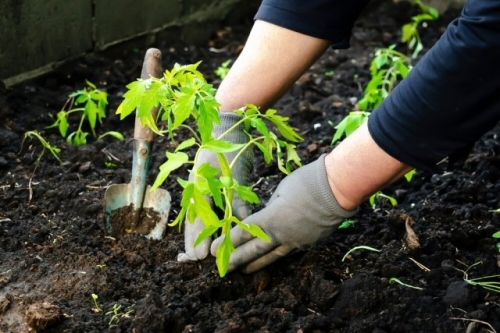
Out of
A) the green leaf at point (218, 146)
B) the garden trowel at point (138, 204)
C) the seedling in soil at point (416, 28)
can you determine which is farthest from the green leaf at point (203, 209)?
the seedling in soil at point (416, 28)

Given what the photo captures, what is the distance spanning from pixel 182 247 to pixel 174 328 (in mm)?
374

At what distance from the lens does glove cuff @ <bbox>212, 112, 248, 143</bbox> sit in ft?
8.07

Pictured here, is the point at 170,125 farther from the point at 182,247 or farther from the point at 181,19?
the point at 181,19

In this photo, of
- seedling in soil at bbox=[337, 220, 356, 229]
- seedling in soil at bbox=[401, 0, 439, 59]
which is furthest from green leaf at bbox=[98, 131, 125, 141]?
seedling in soil at bbox=[401, 0, 439, 59]

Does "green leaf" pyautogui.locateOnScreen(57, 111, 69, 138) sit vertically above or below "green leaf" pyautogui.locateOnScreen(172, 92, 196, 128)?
below

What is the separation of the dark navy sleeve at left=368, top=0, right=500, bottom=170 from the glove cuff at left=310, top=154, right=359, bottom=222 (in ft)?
0.68

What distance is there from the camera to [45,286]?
2301 millimetres

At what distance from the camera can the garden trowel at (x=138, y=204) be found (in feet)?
8.35

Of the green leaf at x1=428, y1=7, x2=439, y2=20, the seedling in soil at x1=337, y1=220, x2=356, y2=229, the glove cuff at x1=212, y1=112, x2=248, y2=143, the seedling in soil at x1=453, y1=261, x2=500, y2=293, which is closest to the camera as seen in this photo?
the seedling in soil at x1=453, y1=261, x2=500, y2=293

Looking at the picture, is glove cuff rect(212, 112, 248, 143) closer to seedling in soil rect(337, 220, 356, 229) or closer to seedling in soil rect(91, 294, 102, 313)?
seedling in soil rect(337, 220, 356, 229)

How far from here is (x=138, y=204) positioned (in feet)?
8.44

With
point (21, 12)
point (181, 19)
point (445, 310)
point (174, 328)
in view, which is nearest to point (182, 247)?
point (174, 328)

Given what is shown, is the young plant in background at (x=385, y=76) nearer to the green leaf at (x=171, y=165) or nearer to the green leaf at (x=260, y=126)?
the green leaf at (x=260, y=126)

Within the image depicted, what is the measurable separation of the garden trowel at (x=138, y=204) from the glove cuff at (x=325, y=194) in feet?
1.89
